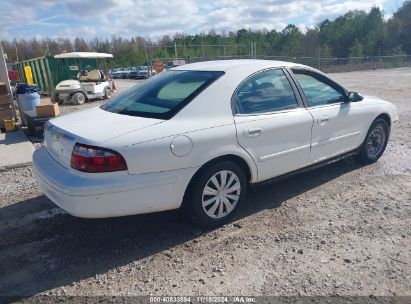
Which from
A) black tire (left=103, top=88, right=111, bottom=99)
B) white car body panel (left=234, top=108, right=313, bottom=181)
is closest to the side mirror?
white car body panel (left=234, top=108, right=313, bottom=181)

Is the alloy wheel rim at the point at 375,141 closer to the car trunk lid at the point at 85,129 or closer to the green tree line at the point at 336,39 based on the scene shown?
the car trunk lid at the point at 85,129

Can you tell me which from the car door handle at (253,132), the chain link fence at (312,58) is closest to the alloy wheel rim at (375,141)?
the car door handle at (253,132)

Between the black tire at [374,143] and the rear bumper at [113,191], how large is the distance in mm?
2996

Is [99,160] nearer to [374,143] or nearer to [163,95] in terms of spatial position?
[163,95]

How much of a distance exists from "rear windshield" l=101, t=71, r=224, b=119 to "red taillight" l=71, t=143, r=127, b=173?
600 millimetres

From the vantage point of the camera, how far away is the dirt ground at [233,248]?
9.23 feet

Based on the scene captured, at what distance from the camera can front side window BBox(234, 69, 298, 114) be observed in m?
3.71

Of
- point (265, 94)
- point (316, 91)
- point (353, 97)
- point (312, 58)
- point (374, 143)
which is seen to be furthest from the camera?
point (312, 58)

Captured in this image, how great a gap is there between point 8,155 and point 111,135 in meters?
4.19

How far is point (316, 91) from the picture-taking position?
4.44m

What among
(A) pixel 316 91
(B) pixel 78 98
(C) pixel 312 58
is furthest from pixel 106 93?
(C) pixel 312 58

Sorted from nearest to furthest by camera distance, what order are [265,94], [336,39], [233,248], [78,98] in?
[233,248], [265,94], [78,98], [336,39]

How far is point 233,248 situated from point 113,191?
1187mm

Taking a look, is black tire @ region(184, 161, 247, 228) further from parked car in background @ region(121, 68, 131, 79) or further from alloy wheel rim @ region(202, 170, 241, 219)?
parked car in background @ region(121, 68, 131, 79)
